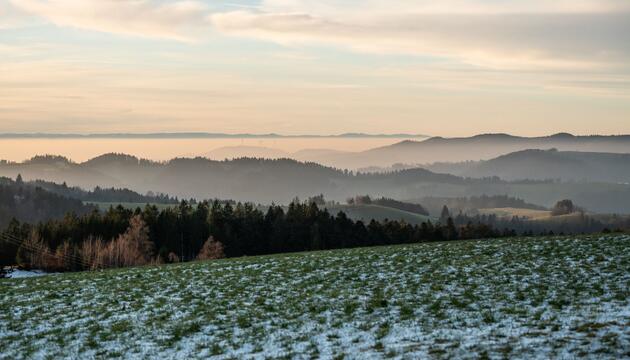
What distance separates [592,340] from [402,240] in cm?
8589

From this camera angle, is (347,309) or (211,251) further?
(211,251)

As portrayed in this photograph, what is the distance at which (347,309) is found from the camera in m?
25.4

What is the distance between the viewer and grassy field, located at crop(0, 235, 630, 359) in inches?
779

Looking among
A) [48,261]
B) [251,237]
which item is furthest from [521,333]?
[251,237]

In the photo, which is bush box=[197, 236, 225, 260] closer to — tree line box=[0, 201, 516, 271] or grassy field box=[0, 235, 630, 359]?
tree line box=[0, 201, 516, 271]

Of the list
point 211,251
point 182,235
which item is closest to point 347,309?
point 211,251

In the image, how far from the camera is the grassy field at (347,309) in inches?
779

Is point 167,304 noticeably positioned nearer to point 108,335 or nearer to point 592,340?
point 108,335

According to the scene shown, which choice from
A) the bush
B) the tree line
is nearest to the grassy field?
the bush

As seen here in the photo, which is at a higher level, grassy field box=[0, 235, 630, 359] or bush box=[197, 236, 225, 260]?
grassy field box=[0, 235, 630, 359]

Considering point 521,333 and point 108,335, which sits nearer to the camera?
point 521,333

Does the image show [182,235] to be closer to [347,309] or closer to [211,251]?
[211,251]

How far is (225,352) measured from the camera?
20359 millimetres

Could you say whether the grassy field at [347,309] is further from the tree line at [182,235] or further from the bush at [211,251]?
the tree line at [182,235]
